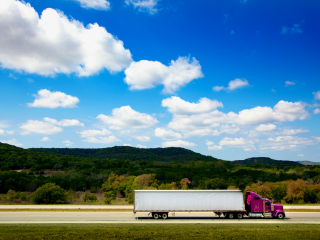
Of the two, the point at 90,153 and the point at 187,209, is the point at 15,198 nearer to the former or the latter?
the point at 187,209

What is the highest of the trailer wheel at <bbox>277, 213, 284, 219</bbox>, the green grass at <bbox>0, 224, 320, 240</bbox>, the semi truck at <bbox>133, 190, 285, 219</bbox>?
the semi truck at <bbox>133, 190, 285, 219</bbox>

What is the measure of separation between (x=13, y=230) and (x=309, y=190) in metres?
44.5

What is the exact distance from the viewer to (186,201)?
2239cm

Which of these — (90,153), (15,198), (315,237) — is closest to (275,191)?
(315,237)

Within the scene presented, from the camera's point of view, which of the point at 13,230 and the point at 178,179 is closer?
the point at 13,230

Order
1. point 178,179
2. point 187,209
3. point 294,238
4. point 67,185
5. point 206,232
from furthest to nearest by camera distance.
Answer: point 178,179 → point 67,185 → point 187,209 → point 206,232 → point 294,238

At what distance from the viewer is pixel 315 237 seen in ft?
48.3

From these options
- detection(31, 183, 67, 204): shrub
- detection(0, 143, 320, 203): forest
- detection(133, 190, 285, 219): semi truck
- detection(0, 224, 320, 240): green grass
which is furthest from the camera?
detection(0, 143, 320, 203): forest

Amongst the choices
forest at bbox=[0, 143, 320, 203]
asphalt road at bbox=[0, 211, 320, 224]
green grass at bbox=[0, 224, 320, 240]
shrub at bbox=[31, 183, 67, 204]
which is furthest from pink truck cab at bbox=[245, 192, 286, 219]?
shrub at bbox=[31, 183, 67, 204]

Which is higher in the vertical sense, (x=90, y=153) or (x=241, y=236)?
(x=90, y=153)

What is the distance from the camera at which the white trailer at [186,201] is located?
22.3 meters

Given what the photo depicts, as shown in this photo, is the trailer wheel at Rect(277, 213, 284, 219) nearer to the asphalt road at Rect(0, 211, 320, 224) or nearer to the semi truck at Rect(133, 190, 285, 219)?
the asphalt road at Rect(0, 211, 320, 224)

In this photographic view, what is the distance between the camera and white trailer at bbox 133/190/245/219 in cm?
2227

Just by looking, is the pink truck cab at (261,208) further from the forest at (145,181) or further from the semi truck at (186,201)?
the forest at (145,181)
